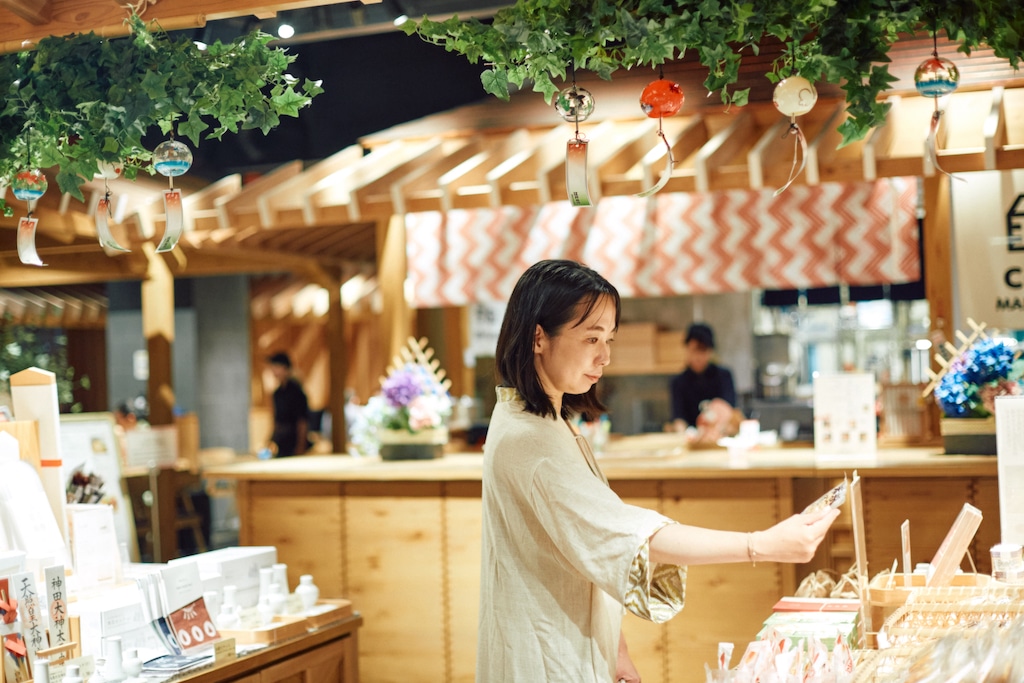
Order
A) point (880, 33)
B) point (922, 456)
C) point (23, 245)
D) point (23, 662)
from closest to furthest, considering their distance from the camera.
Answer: point (880, 33) → point (23, 662) → point (23, 245) → point (922, 456)

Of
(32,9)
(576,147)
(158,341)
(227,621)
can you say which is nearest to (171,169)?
(32,9)

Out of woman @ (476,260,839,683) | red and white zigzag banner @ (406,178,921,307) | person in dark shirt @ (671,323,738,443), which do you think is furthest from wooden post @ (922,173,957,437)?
woman @ (476,260,839,683)

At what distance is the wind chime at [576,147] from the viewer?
8.77ft

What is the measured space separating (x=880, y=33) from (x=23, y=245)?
2458mm

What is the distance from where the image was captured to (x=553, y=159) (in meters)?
6.50

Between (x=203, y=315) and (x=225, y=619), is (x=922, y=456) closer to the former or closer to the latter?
(x=225, y=619)

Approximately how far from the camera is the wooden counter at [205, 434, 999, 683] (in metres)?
4.60

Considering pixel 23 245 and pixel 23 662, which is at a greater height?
pixel 23 245

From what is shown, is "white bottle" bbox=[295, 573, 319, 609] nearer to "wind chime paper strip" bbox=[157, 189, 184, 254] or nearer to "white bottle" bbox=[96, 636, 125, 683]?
"white bottle" bbox=[96, 636, 125, 683]

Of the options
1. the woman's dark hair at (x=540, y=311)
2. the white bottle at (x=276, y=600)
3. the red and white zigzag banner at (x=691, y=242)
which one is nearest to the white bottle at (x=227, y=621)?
the white bottle at (x=276, y=600)

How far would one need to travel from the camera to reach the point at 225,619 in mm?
3279

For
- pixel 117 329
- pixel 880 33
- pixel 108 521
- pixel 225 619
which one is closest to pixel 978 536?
pixel 880 33

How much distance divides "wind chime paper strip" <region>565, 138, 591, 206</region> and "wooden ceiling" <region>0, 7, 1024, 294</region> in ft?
7.75

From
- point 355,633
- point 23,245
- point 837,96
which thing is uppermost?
point 837,96
